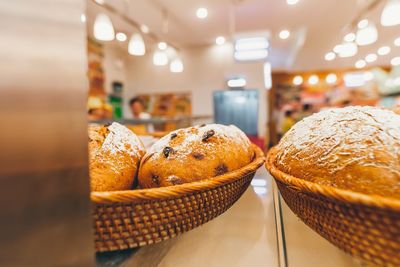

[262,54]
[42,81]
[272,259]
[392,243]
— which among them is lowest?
[272,259]

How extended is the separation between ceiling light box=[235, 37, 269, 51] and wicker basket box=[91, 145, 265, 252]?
521cm

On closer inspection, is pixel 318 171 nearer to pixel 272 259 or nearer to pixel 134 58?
pixel 272 259

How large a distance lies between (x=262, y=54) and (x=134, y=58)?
3.34 metres

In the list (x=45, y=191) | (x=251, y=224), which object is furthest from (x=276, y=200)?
(x=45, y=191)

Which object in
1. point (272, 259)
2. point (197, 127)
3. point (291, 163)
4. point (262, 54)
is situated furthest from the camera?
point (262, 54)

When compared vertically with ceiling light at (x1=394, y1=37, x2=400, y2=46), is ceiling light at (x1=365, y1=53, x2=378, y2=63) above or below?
above

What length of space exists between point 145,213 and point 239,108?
5.32 meters

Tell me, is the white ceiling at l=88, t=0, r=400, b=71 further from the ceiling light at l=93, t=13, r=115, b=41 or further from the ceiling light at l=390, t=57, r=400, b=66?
the ceiling light at l=93, t=13, r=115, b=41

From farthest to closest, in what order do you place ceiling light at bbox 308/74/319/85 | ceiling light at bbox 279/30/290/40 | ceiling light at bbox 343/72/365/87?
1. ceiling light at bbox 308/74/319/85
2. ceiling light at bbox 343/72/365/87
3. ceiling light at bbox 279/30/290/40

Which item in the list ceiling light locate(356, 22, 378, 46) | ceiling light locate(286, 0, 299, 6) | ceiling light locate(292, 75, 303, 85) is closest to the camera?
ceiling light locate(356, 22, 378, 46)

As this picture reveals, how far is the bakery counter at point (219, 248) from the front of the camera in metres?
0.52

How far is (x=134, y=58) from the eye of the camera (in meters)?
6.40

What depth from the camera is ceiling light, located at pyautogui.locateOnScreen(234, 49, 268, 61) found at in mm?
5273

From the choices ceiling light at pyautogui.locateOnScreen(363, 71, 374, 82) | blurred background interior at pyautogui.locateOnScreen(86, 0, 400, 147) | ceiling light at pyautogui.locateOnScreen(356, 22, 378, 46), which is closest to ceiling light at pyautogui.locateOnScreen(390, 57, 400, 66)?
blurred background interior at pyautogui.locateOnScreen(86, 0, 400, 147)
